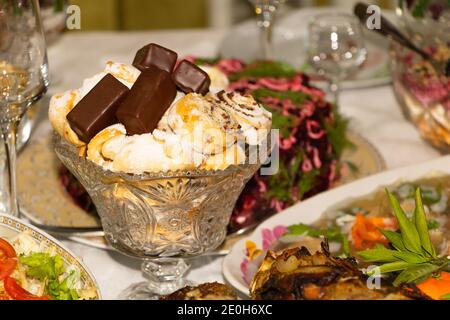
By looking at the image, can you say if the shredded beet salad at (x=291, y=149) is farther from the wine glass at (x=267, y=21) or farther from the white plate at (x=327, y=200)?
the wine glass at (x=267, y=21)

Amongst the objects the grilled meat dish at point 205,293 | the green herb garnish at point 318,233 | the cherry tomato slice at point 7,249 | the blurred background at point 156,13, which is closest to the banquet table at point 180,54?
the green herb garnish at point 318,233

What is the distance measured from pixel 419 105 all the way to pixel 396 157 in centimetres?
12

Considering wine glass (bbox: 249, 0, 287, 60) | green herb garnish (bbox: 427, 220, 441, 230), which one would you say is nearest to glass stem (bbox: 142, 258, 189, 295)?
green herb garnish (bbox: 427, 220, 441, 230)

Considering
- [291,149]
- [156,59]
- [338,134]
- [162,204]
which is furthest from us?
[338,134]

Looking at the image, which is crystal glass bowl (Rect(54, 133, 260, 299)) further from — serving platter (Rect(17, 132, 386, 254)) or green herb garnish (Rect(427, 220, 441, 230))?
green herb garnish (Rect(427, 220, 441, 230))

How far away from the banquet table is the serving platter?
4 cm

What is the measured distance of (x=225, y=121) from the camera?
1133 mm

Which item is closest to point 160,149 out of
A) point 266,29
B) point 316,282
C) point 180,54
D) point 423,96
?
point 316,282

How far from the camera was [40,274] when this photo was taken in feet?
3.55

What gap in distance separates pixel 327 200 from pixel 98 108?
0.48 metres

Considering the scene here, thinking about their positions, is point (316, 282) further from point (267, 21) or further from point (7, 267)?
point (267, 21)

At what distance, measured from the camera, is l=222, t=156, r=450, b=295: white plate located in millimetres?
1284

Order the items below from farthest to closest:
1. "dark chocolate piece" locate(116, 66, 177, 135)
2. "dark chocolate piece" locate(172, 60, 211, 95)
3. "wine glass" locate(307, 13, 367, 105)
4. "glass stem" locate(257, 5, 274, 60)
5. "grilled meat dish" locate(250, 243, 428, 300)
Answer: "glass stem" locate(257, 5, 274, 60) < "wine glass" locate(307, 13, 367, 105) < "dark chocolate piece" locate(172, 60, 211, 95) < "dark chocolate piece" locate(116, 66, 177, 135) < "grilled meat dish" locate(250, 243, 428, 300)

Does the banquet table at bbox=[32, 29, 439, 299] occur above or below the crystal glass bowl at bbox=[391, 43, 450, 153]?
below
